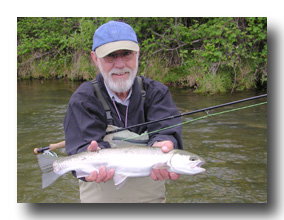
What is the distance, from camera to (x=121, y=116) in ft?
9.73

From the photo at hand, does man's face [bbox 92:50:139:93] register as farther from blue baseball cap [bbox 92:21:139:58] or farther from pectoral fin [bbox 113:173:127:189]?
pectoral fin [bbox 113:173:127:189]

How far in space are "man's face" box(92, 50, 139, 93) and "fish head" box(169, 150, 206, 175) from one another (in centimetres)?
75

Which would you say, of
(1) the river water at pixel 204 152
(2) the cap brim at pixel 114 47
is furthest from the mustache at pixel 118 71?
(1) the river water at pixel 204 152

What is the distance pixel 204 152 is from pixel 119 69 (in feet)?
12.3

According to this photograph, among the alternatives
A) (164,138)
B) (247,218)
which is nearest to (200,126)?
(247,218)

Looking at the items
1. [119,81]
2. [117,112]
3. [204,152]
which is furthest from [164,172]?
[204,152]

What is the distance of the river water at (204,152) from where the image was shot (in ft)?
15.9

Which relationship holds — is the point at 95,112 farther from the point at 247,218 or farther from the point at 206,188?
the point at 206,188

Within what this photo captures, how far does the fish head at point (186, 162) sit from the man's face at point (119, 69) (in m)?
0.75

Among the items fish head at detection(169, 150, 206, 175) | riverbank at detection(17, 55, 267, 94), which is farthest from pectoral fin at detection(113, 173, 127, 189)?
riverbank at detection(17, 55, 267, 94)

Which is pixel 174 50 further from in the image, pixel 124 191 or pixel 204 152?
pixel 124 191

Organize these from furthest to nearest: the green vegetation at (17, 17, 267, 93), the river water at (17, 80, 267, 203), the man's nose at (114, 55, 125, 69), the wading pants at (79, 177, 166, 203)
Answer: the green vegetation at (17, 17, 267, 93) → the river water at (17, 80, 267, 203) → the wading pants at (79, 177, 166, 203) → the man's nose at (114, 55, 125, 69)

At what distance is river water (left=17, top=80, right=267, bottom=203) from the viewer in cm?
486

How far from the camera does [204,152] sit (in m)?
6.14
